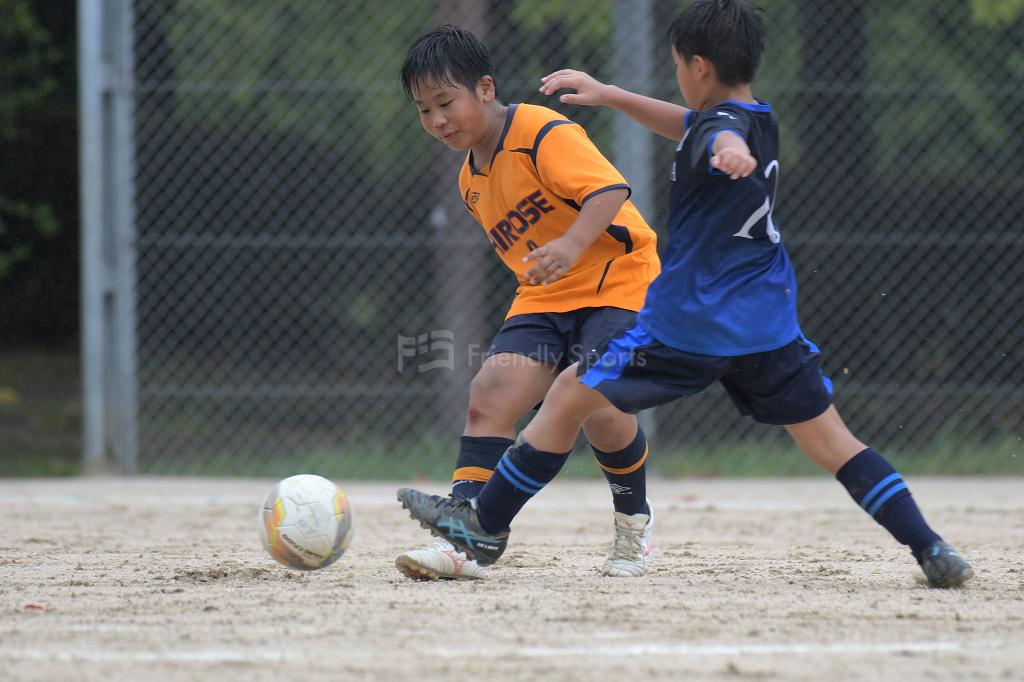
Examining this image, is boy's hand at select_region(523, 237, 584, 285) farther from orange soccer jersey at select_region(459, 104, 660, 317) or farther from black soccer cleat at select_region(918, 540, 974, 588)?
black soccer cleat at select_region(918, 540, 974, 588)

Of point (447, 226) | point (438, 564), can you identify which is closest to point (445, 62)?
point (438, 564)

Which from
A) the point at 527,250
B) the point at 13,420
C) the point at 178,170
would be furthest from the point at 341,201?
the point at 13,420

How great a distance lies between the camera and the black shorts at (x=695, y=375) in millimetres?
3076

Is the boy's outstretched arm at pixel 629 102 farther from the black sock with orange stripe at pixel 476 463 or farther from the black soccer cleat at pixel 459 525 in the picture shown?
the black soccer cleat at pixel 459 525

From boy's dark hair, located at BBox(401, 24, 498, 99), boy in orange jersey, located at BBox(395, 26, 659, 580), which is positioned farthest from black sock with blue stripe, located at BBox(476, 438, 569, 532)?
boy's dark hair, located at BBox(401, 24, 498, 99)

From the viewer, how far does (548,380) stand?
3541mm

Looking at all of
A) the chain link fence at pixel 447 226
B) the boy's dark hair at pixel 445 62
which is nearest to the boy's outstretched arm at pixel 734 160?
the boy's dark hair at pixel 445 62

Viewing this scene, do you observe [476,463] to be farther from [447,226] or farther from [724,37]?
[447,226]

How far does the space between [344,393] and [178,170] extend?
5.19 feet

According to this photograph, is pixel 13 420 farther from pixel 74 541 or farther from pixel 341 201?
pixel 74 541

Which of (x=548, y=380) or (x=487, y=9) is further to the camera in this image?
(x=487, y=9)

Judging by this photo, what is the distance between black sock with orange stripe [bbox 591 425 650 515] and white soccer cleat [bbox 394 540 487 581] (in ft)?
1.59

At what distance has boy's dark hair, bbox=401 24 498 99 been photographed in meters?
3.52

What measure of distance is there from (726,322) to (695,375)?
0.16 m
